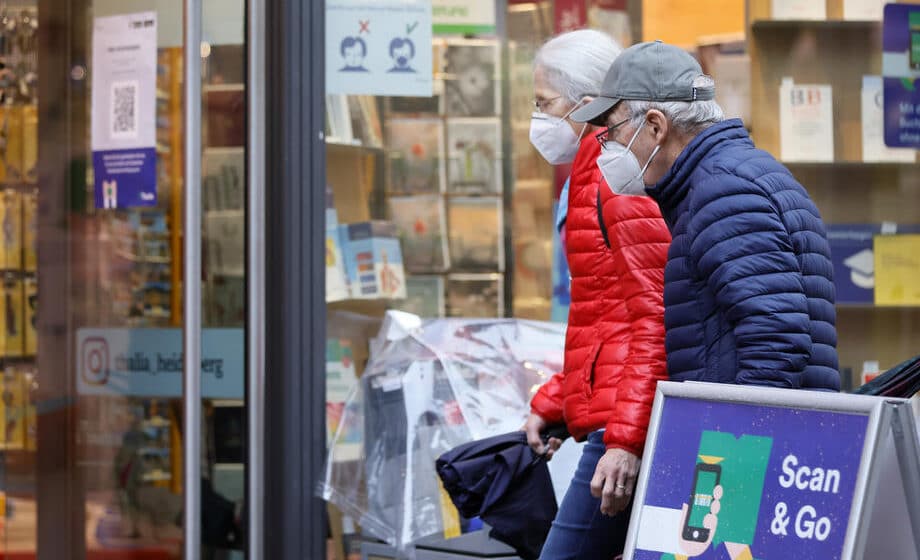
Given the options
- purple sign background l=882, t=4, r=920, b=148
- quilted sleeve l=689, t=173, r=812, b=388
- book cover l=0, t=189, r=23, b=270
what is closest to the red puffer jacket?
quilted sleeve l=689, t=173, r=812, b=388

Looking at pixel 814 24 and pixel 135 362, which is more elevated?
pixel 814 24

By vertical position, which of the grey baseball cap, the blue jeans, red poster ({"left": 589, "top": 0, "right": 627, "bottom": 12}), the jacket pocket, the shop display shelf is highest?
red poster ({"left": 589, "top": 0, "right": 627, "bottom": 12})

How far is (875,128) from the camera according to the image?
5.45 meters

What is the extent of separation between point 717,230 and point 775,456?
1.43 ft

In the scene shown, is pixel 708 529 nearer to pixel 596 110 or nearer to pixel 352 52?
pixel 596 110

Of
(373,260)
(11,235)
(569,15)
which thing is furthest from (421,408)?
(569,15)

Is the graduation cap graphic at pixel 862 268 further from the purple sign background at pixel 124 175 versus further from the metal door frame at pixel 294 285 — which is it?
the purple sign background at pixel 124 175

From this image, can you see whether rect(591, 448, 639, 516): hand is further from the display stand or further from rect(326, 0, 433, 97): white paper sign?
rect(326, 0, 433, 97): white paper sign

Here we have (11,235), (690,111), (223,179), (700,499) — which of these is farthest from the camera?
(223,179)

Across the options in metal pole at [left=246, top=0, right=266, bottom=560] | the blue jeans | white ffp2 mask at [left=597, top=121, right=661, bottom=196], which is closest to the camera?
white ffp2 mask at [left=597, top=121, right=661, bottom=196]

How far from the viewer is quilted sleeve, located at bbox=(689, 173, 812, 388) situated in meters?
2.61

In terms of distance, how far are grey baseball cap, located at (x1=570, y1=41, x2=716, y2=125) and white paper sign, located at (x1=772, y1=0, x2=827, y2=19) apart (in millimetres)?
2730

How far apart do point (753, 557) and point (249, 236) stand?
2.89m

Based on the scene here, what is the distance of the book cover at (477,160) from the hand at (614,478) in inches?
105
